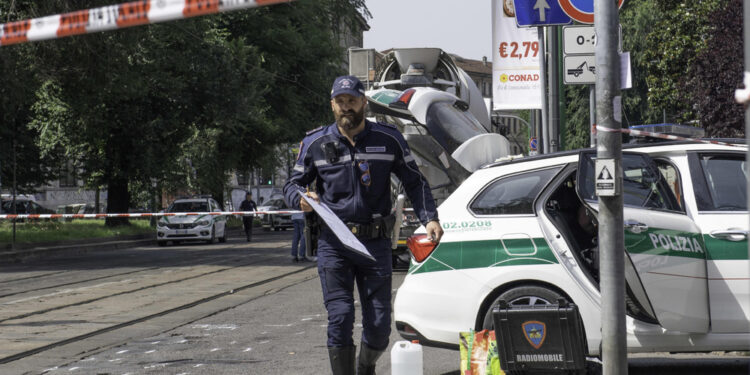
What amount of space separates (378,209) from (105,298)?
8.93 metres

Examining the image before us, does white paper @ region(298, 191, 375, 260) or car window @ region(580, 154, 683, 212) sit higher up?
car window @ region(580, 154, 683, 212)

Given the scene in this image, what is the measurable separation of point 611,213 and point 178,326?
5778 mm

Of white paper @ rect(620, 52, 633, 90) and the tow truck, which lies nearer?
white paper @ rect(620, 52, 633, 90)

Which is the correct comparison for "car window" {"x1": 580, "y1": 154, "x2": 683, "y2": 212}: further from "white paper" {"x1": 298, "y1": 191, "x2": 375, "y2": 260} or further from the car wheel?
"white paper" {"x1": 298, "y1": 191, "x2": 375, "y2": 260}

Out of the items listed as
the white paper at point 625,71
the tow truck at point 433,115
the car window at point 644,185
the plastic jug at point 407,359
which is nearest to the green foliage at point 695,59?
the tow truck at point 433,115

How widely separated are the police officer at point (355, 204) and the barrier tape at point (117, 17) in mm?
910

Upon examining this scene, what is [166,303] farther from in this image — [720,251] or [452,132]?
[720,251]

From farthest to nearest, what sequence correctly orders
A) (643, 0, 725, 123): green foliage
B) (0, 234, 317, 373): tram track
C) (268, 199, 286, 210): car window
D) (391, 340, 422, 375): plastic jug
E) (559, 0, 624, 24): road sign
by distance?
1. (268, 199, 286, 210): car window
2. (643, 0, 725, 123): green foliage
3. (559, 0, 624, 24): road sign
4. (0, 234, 317, 373): tram track
5. (391, 340, 422, 375): plastic jug

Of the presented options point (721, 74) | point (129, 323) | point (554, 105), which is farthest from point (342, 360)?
point (721, 74)

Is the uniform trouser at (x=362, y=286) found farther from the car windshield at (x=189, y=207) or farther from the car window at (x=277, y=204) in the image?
the car window at (x=277, y=204)

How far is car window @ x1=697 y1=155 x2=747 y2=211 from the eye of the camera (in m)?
7.18

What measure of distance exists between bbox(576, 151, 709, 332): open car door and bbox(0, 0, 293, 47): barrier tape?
2.66m

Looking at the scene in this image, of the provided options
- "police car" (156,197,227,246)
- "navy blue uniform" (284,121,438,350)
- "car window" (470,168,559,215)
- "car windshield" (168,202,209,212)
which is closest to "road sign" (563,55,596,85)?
"car window" (470,168,559,215)

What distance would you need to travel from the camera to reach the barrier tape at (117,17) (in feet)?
17.6
